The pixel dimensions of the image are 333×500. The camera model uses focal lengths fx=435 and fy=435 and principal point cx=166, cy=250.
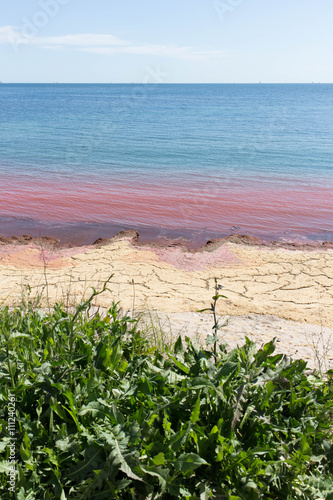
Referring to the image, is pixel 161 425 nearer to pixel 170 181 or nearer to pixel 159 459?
pixel 159 459

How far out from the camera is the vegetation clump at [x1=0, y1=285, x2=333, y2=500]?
195 cm

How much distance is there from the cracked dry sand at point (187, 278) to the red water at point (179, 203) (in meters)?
1.95

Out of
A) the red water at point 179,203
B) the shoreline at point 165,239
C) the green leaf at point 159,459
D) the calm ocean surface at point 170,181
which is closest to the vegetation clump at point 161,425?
the green leaf at point 159,459

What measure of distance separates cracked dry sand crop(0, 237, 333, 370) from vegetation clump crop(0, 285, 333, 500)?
203 centimetres

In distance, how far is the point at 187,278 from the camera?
261 inches

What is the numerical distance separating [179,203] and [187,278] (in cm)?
527

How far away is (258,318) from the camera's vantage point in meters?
5.14

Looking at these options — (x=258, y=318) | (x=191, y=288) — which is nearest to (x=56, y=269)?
(x=191, y=288)

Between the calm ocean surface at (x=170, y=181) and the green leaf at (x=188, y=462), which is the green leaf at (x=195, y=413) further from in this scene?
the calm ocean surface at (x=170, y=181)

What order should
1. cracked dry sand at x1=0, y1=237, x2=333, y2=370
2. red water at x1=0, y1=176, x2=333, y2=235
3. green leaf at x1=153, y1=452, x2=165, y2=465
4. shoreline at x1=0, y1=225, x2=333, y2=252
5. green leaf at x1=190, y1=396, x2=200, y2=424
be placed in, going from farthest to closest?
red water at x1=0, y1=176, x2=333, y2=235
shoreline at x1=0, y1=225, x2=333, y2=252
cracked dry sand at x1=0, y1=237, x2=333, y2=370
green leaf at x1=190, y1=396, x2=200, y2=424
green leaf at x1=153, y1=452, x2=165, y2=465

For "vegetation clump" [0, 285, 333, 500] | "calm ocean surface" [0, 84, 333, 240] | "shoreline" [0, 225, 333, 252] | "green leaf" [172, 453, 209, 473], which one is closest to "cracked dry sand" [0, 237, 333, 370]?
"shoreline" [0, 225, 333, 252]

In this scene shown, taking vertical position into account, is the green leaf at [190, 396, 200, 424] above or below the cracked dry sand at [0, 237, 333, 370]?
above

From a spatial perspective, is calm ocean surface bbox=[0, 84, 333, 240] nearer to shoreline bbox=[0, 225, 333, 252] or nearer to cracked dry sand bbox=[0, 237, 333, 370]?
shoreline bbox=[0, 225, 333, 252]

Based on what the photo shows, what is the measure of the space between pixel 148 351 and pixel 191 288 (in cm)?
331
